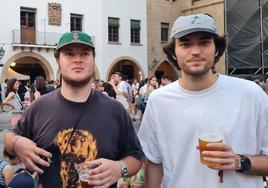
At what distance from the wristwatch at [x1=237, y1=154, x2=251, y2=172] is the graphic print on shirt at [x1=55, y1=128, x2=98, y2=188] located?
2.33 feet

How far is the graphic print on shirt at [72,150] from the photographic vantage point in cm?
216

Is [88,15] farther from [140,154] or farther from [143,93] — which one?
[140,154]

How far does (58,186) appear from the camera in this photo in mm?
2172

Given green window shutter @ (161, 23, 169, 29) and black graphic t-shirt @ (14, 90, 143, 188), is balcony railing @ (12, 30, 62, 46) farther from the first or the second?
black graphic t-shirt @ (14, 90, 143, 188)

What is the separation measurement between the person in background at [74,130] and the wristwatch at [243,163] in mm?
550

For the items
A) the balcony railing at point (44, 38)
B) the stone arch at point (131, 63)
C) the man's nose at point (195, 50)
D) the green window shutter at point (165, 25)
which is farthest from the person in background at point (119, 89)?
the green window shutter at point (165, 25)

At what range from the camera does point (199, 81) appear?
7.25 ft

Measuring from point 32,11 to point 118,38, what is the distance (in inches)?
232

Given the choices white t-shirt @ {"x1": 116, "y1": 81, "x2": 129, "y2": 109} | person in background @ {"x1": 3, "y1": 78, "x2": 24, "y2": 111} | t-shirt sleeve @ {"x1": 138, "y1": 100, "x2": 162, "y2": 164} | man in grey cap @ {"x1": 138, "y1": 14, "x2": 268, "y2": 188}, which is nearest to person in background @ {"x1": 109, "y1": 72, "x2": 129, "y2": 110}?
white t-shirt @ {"x1": 116, "y1": 81, "x2": 129, "y2": 109}

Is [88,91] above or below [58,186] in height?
above

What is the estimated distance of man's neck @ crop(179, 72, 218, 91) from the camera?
221 centimetres

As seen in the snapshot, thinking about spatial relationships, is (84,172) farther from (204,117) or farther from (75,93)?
(204,117)

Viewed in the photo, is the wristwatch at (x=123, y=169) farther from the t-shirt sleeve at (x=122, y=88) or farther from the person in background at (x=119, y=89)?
the t-shirt sleeve at (x=122, y=88)

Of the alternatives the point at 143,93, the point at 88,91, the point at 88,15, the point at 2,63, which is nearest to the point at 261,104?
the point at 88,91
